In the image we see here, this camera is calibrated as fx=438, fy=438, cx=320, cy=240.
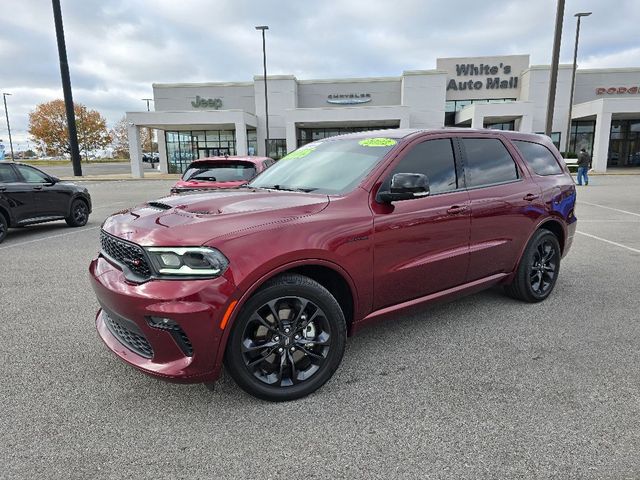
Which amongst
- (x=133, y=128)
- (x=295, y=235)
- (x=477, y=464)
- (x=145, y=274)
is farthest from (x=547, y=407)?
(x=133, y=128)

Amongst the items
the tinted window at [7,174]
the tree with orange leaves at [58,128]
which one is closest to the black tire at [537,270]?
the tinted window at [7,174]

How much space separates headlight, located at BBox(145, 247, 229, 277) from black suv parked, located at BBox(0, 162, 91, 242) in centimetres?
762

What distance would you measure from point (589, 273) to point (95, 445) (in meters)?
5.85

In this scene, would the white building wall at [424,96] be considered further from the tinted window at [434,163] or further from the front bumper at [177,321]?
the front bumper at [177,321]

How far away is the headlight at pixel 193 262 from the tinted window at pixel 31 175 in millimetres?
8418

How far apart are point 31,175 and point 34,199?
56 cm

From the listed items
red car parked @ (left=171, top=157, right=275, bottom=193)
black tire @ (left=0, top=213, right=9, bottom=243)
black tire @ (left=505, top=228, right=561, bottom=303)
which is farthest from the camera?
black tire @ (left=0, top=213, right=9, bottom=243)

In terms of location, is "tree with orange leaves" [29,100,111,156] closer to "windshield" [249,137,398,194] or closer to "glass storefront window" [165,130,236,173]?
"glass storefront window" [165,130,236,173]

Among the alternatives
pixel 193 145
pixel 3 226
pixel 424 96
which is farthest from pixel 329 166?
pixel 193 145

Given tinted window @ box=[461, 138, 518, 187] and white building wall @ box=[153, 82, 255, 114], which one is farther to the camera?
white building wall @ box=[153, 82, 255, 114]

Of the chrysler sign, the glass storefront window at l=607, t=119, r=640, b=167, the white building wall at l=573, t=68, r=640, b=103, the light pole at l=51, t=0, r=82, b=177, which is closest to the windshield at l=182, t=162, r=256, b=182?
the light pole at l=51, t=0, r=82, b=177

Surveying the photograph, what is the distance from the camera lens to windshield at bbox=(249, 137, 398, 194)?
3.32m

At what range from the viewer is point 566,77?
117 feet

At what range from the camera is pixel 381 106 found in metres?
34.1
